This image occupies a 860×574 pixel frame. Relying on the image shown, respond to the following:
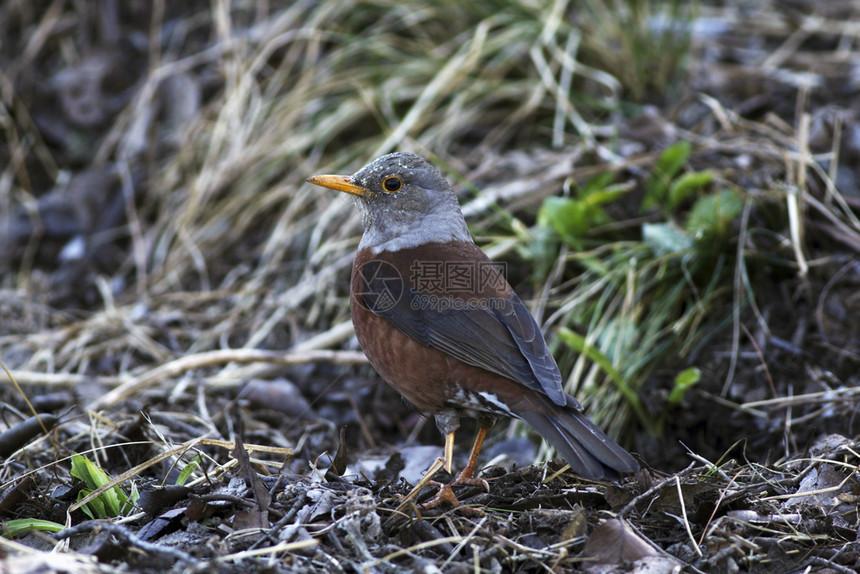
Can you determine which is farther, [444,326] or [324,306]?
[324,306]

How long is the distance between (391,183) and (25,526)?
2.22 m

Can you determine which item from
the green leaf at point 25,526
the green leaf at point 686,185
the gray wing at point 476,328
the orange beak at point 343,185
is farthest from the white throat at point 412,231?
the green leaf at point 25,526

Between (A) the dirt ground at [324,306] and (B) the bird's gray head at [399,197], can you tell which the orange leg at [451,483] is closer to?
(A) the dirt ground at [324,306]

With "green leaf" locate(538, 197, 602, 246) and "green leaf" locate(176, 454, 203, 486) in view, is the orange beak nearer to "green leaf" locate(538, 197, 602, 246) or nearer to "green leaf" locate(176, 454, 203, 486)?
"green leaf" locate(538, 197, 602, 246)

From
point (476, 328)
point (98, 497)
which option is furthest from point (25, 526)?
point (476, 328)

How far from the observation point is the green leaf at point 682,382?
13.0 ft

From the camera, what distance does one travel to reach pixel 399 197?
4020mm

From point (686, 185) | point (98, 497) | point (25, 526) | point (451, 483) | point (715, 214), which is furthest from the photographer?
point (686, 185)

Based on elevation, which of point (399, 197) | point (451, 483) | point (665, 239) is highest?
point (399, 197)

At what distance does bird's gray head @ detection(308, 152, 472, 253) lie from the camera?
4.00 m

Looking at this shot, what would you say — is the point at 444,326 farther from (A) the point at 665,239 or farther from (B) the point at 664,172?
(B) the point at 664,172

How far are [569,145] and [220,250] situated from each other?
2736mm

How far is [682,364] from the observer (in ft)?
14.6

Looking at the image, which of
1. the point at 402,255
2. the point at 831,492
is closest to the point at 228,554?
the point at 402,255
